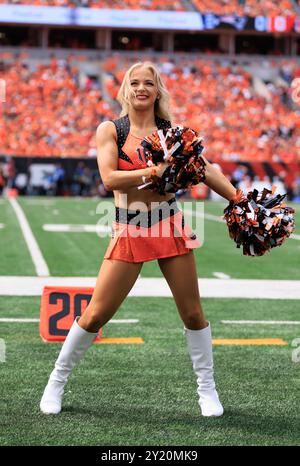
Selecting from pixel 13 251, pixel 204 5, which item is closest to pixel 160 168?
pixel 13 251

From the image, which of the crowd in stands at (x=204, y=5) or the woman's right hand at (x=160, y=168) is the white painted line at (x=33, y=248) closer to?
the woman's right hand at (x=160, y=168)

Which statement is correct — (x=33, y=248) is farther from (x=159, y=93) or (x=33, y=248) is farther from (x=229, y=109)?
(x=229, y=109)

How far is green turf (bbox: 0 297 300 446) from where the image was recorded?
12.2 ft

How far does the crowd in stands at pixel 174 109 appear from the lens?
31.4 metres

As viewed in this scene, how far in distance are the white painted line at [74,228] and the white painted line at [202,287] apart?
674 centimetres

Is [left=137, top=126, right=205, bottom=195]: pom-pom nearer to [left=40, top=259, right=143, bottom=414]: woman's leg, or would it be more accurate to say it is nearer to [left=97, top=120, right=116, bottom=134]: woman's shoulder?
[left=97, top=120, right=116, bottom=134]: woman's shoulder

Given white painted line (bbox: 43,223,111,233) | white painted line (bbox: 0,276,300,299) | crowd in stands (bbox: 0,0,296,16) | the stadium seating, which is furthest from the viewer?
crowd in stands (bbox: 0,0,296,16)

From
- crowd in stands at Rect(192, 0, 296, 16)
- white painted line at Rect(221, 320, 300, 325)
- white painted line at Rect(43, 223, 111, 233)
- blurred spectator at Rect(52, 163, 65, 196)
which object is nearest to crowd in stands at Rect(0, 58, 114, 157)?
blurred spectator at Rect(52, 163, 65, 196)

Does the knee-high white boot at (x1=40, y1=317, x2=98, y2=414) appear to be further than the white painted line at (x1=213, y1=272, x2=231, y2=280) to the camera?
No

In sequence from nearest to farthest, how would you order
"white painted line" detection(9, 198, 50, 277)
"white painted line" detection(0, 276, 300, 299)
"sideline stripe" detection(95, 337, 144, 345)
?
"sideline stripe" detection(95, 337, 144, 345), "white painted line" detection(0, 276, 300, 299), "white painted line" detection(9, 198, 50, 277)

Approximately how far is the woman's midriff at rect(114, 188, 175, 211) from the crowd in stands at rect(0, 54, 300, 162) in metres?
26.7

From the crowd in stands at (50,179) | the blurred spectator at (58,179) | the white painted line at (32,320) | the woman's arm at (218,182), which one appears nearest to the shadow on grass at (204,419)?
the woman's arm at (218,182)

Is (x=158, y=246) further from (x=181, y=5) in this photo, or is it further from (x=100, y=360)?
(x=181, y=5)

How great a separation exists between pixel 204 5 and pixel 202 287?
34277mm
